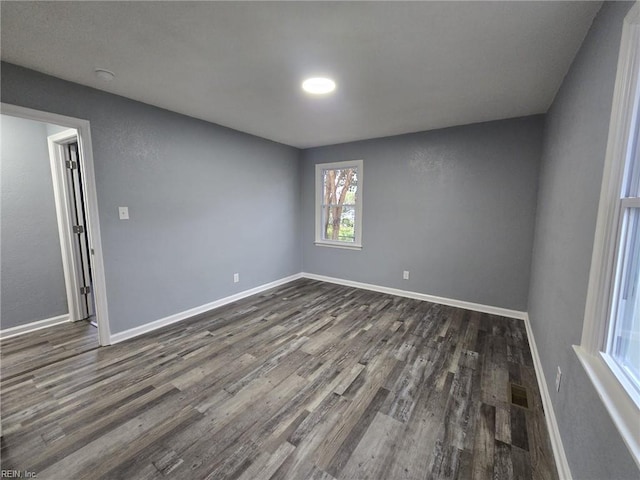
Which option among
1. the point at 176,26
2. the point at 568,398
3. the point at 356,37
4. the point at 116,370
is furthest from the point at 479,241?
the point at 116,370

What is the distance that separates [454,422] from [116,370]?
2.64m

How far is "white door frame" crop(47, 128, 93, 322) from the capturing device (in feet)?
9.88

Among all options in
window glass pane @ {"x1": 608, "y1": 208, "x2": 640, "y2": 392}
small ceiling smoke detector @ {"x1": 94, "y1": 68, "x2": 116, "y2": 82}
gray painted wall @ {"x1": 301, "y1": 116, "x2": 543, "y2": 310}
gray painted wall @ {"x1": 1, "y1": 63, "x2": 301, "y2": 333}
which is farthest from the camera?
gray painted wall @ {"x1": 301, "y1": 116, "x2": 543, "y2": 310}

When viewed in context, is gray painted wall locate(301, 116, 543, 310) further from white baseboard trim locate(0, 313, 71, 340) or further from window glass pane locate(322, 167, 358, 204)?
white baseboard trim locate(0, 313, 71, 340)

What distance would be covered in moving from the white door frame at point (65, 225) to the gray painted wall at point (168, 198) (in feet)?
2.46

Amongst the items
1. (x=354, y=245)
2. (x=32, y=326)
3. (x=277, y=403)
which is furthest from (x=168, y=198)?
(x=354, y=245)

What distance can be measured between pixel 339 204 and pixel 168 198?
8.60 ft

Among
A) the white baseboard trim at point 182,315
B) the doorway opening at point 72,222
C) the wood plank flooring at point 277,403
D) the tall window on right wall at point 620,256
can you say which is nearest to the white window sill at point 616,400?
the tall window on right wall at point 620,256

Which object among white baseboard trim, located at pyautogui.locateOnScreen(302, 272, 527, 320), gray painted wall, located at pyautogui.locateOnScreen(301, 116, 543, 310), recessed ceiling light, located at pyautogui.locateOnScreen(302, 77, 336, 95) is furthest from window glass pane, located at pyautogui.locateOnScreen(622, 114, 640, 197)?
white baseboard trim, located at pyautogui.locateOnScreen(302, 272, 527, 320)

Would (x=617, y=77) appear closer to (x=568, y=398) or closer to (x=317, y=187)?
(x=568, y=398)

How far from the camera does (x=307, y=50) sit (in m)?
1.78

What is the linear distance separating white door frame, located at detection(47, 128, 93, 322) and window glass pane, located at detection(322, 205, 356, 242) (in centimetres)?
336

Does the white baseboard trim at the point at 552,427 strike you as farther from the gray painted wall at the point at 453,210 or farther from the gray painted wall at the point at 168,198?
the gray painted wall at the point at 168,198

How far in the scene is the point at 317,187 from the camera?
4.76 metres
